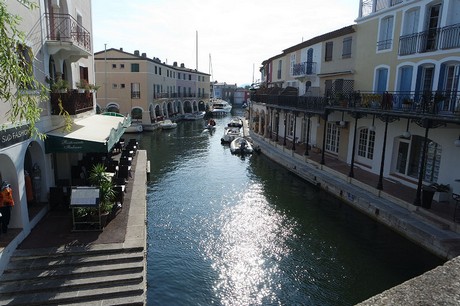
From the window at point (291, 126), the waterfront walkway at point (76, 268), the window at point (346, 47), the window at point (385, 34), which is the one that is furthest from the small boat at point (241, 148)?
the waterfront walkway at point (76, 268)

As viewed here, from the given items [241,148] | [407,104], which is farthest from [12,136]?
[241,148]

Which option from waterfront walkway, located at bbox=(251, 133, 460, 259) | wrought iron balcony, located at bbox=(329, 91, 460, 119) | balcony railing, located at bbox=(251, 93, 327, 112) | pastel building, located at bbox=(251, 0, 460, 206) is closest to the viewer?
waterfront walkway, located at bbox=(251, 133, 460, 259)

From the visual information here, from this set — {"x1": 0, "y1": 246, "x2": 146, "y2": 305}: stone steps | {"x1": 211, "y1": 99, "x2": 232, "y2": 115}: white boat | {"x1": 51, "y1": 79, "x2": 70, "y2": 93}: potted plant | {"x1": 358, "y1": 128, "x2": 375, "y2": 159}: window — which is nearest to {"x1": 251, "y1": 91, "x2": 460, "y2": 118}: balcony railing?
{"x1": 358, "y1": 128, "x2": 375, "y2": 159}: window

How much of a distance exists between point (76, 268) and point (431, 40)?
739 inches

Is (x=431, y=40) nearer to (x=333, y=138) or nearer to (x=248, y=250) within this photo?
(x=333, y=138)

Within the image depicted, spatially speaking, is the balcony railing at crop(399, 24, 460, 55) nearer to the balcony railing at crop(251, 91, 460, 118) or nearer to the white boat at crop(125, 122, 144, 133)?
the balcony railing at crop(251, 91, 460, 118)

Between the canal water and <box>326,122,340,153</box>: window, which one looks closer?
the canal water

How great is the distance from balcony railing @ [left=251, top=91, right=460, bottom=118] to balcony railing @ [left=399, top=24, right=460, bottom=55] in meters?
2.23

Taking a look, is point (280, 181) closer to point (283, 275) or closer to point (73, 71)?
point (283, 275)

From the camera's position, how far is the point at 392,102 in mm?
18016

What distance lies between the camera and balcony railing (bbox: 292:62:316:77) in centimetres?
2984

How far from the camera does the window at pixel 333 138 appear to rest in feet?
87.5

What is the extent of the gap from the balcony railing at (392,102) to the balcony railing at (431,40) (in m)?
2.23

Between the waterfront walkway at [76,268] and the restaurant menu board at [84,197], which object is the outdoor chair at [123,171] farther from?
the restaurant menu board at [84,197]
